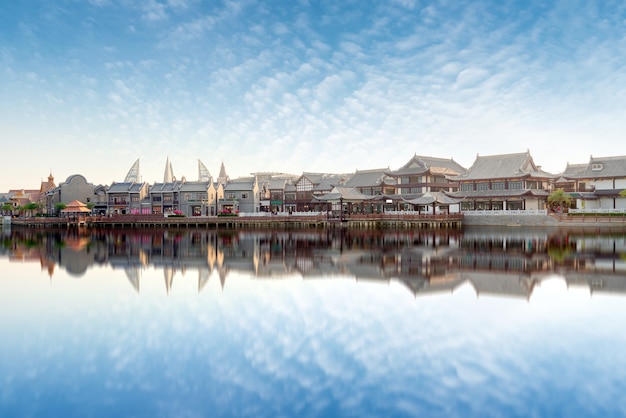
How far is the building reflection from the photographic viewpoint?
18.5 metres

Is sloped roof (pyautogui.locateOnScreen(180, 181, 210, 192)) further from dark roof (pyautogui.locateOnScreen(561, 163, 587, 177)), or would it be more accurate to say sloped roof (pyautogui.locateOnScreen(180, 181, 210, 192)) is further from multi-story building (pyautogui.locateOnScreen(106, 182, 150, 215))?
dark roof (pyautogui.locateOnScreen(561, 163, 587, 177))

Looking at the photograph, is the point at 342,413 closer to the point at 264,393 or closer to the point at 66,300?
the point at 264,393

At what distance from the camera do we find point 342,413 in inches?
308

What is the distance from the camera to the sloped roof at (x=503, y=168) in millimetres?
56062

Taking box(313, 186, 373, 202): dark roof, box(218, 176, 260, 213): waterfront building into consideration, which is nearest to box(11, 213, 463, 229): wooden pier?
box(313, 186, 373, 202): dark roof

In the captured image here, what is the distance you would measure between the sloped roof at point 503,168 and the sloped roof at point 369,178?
10629 millimetres

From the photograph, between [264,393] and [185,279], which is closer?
[264,393]

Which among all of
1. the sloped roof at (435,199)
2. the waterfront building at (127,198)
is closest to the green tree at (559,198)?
the sloped roof at (435,199)

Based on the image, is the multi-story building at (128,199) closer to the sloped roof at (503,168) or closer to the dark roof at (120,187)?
the dark roof at (120,187)

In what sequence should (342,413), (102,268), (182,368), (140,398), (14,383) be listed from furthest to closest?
(102,268) < (182,368) < (14,383) < (140,398) < (342,413)

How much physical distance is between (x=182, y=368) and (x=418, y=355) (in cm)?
508

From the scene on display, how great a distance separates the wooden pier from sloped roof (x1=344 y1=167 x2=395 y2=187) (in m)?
11.9

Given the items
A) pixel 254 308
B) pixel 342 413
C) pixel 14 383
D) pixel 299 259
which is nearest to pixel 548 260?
pixel 299 259

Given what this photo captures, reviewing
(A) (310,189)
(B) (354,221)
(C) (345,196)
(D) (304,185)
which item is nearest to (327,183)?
(A) (310,189)
